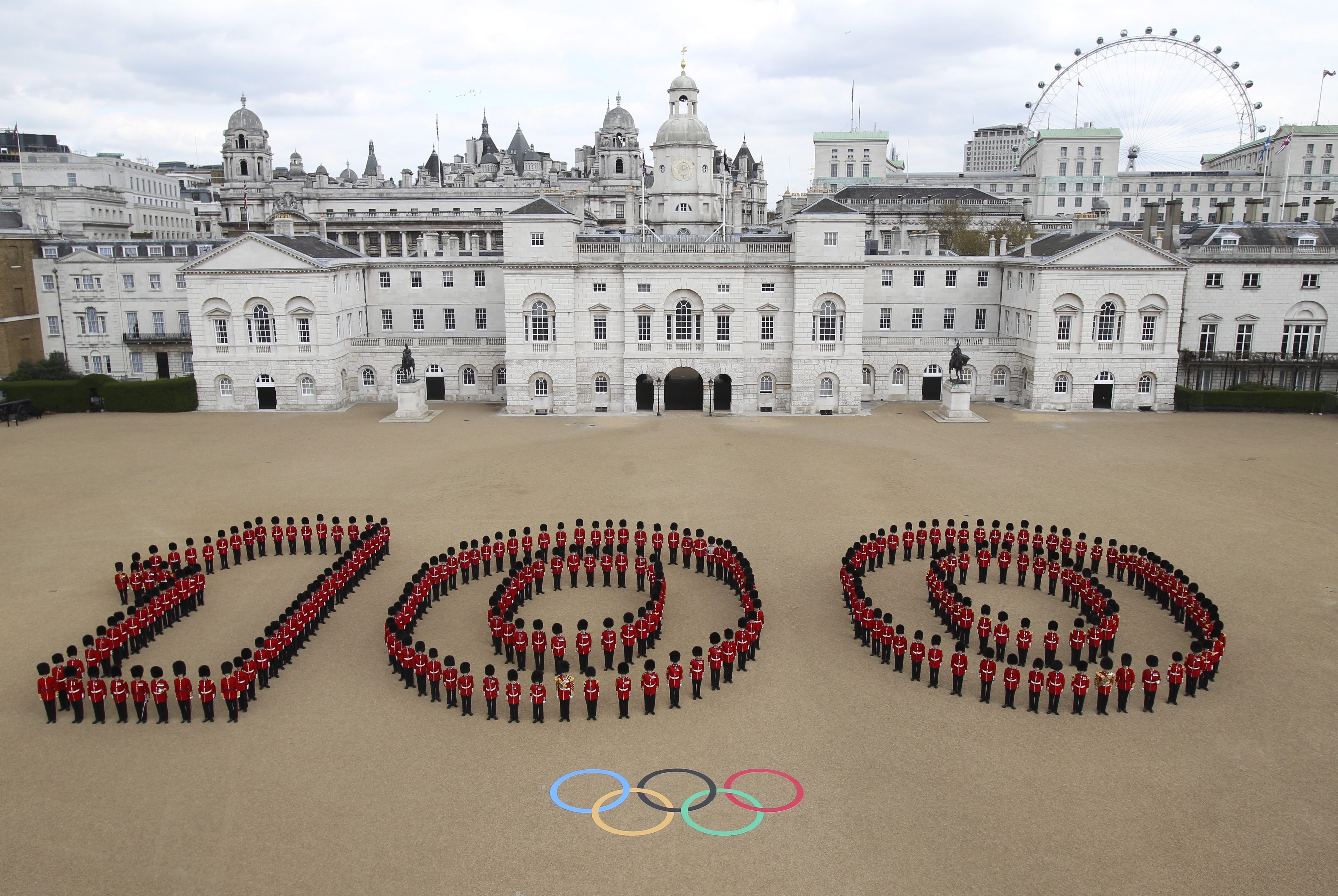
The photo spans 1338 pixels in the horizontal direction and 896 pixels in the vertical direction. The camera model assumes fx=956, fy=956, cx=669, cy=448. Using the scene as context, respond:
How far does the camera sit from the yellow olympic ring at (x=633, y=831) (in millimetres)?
14984

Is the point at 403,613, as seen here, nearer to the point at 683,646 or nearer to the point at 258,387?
the point at 683,646

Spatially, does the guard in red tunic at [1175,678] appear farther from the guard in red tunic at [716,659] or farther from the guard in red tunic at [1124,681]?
the guard in red tunic at [716,659]

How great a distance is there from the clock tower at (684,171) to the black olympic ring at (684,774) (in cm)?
4466

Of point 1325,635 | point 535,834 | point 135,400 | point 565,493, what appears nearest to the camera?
point 535,834

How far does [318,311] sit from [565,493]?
83.2 feet

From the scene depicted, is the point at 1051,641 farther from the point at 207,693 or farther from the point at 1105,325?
the point at 1105,325

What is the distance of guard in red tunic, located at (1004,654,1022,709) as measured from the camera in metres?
18.5

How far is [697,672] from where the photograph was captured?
1884 centimetres

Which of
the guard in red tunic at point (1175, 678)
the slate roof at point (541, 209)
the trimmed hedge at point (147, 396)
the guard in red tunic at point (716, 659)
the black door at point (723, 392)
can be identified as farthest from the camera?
the black door at point (723, 392)

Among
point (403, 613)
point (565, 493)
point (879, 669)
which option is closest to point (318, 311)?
point (565, 493)

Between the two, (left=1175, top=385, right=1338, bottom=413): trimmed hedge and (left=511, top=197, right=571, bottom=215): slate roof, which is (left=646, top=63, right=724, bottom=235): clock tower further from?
(left=1175, top=385, right=1338, bottom=413): trimmed hedge

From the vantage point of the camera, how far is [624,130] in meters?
102

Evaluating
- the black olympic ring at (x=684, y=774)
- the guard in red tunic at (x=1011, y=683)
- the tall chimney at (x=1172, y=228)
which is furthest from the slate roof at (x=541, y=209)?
the black olympic ring at (x=684, y=774)

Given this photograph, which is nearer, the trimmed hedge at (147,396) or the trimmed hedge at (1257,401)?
the trimmed hedge at (1257,401)
